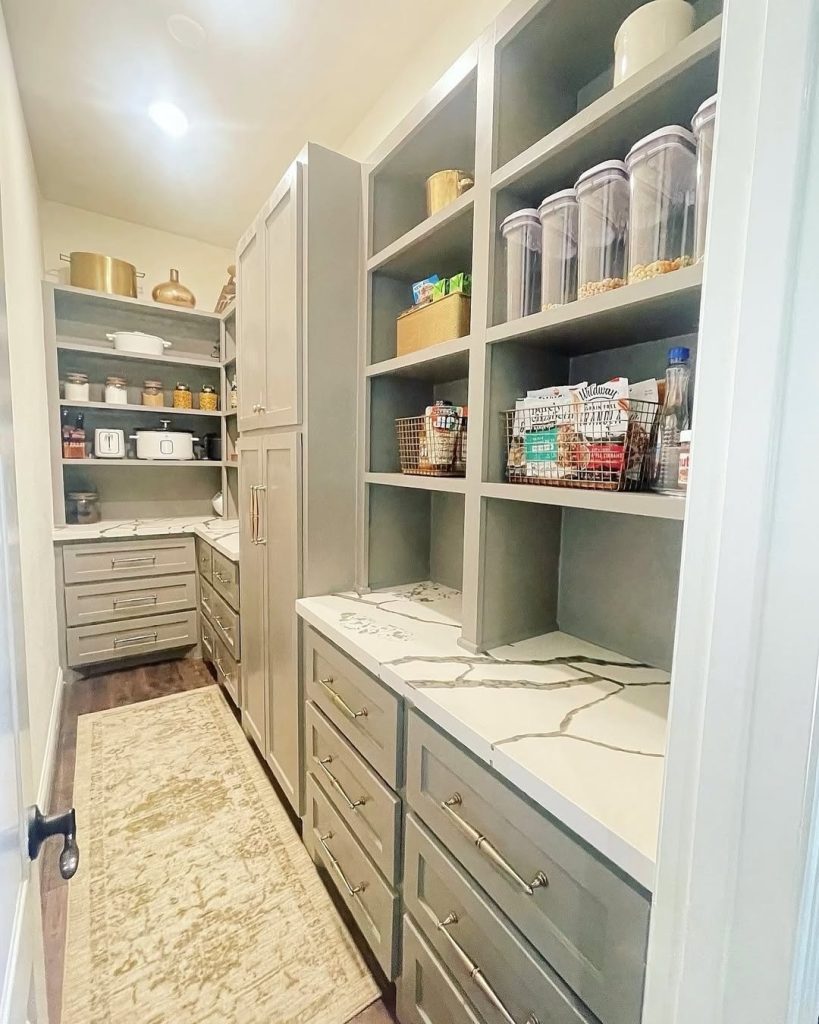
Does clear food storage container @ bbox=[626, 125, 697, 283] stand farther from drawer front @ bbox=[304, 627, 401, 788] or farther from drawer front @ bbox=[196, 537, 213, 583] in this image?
drawer front @ bbox=[196, 537, 213, 583]

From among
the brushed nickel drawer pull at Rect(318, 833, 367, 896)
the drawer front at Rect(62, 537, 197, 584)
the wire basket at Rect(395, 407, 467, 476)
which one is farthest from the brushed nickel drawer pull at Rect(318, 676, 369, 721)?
the drawer front at Rect(62, 537, 197, 584)

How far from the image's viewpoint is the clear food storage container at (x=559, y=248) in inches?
39.2

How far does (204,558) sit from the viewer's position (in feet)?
9.51

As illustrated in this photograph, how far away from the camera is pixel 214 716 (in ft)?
8.00

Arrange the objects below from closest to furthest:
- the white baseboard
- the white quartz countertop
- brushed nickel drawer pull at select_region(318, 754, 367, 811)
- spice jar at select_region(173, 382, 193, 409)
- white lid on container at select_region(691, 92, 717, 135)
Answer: white lid on container at select_region(691, 92, 717, 135) < brushed nickel drawer pull at select_region(318, 754, 367, 811) < the white baseboard < the white quartz countertop < spice jar at select_region(173, 382, 193, 409)

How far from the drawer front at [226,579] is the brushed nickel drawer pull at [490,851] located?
1674mm

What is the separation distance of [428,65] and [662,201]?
1.49 m

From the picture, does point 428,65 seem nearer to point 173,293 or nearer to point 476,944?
point 173,293

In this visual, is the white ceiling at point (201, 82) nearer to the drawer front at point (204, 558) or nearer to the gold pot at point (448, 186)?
the gold pot at point (448, 186)

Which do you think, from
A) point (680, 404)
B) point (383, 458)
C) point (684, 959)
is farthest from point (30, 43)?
point (684, 959)

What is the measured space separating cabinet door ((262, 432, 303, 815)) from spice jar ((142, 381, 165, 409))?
1877 mm

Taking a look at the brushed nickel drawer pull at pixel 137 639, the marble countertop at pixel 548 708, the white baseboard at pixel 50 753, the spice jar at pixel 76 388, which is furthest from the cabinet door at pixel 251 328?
the brushed nickel drawer pull at pixel 137 639

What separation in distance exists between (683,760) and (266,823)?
180cm

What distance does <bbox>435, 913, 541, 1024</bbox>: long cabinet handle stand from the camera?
799 mm
